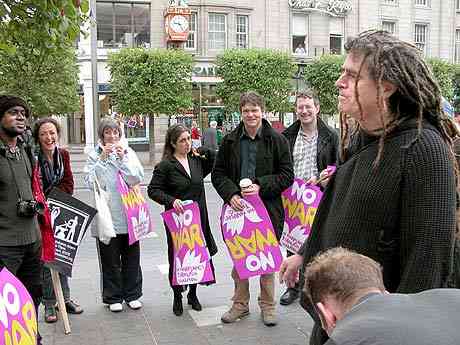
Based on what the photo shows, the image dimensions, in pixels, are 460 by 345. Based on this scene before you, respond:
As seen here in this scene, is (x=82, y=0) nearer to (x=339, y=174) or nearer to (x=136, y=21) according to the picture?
(x=339, y=174)

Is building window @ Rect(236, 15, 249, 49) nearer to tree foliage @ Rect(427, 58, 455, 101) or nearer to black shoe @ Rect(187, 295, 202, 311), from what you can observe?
tree foliage @ Rect(427, 58, 455, 101)

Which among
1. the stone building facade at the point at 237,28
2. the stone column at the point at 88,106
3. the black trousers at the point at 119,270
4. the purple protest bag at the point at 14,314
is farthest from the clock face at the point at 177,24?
the purple protest bag at the point at 14,314

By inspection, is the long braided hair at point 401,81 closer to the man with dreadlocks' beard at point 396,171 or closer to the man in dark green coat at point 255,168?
the man with dreadlocks' beard at point 396,171

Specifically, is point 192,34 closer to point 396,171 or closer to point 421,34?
point 421,34

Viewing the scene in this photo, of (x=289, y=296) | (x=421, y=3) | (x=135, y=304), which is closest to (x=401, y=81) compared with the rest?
(x=289, y=296)

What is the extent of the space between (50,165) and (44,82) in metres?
17.8

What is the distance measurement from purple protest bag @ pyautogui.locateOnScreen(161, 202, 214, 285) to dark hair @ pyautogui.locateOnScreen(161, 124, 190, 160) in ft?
1.83

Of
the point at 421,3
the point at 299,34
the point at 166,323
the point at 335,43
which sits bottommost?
the point at 166,323

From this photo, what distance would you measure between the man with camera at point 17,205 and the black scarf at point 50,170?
808 millimetres

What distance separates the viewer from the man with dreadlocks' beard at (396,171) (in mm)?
1934

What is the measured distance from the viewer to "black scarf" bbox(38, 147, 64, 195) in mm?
4918

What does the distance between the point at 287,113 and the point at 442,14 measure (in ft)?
49.6

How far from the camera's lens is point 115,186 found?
5.22 metres

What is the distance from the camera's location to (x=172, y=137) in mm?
5246
